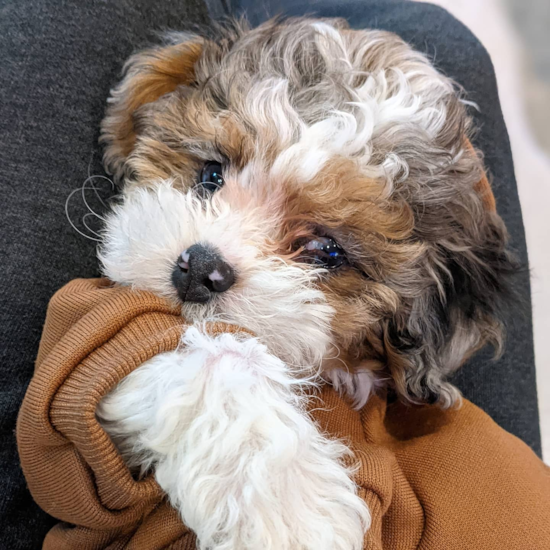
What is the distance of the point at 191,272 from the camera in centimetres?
112

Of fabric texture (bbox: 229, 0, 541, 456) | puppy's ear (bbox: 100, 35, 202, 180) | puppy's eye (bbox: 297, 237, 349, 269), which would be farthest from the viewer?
fabric texture (bbox: 229, 0, 541, 456)

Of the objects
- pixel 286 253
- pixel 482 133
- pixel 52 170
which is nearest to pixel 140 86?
pixel 52 170

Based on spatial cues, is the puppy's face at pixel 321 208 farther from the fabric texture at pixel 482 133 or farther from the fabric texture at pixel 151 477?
the fabric texture at pixel 482 133

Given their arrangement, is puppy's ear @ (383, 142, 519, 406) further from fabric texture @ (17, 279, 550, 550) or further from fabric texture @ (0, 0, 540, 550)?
fabric texture @ (0, 0, 540, 550)

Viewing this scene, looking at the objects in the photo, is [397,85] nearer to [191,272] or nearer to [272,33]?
[272,33]

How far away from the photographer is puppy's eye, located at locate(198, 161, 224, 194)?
1.36 m

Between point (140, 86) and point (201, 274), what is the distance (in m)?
0.78

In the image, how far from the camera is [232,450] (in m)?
0.90

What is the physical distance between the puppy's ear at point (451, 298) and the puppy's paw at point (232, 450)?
0.47 meters

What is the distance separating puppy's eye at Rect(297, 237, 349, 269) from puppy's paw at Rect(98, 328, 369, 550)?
353 mm

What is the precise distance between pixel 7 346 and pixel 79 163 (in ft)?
A: 2.05

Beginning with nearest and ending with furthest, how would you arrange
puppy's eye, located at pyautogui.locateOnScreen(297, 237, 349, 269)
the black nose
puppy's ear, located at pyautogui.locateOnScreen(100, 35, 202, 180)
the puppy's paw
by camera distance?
the puppy's paw < the black nose < puppy's eye, located at pyautogui.locateOnScreen(297, 237, 349, 269) < puppy's ear, located at pyautogui.locateOnScreen(100, 35, 202, 180)

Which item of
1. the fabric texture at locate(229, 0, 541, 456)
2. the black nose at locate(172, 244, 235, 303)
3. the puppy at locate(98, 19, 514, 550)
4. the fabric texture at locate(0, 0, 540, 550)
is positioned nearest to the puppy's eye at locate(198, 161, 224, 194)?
the puppy at locate(98, 19, 514, 550)

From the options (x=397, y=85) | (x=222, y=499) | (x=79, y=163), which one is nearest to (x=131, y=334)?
(x=222, y=499)
